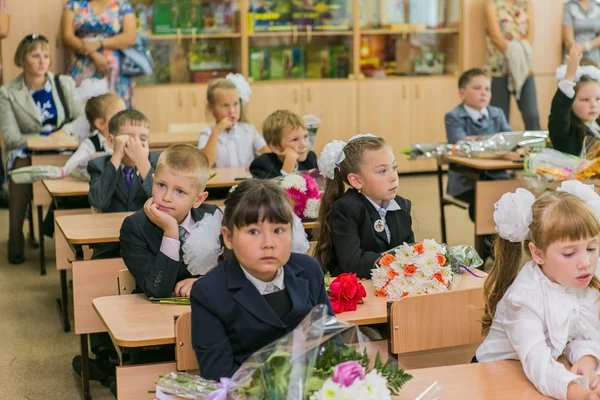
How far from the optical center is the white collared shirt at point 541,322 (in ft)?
6.98

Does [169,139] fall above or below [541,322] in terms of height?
above

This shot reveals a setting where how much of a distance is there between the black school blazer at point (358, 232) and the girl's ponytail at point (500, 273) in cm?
74

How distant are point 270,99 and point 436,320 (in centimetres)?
Result: 576

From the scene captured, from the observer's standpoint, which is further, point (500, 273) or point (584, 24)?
point (584, 24)

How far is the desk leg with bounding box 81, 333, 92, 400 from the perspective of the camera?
131 inches

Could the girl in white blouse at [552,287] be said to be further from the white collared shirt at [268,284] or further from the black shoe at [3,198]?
the black shoe at [3,198]

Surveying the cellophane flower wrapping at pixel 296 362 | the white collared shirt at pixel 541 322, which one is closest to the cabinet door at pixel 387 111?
the white collared shirt at pixel 541 322

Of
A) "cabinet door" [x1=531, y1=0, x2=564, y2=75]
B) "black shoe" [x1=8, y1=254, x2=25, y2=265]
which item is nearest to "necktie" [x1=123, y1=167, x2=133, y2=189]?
"black shoe" [x1=8, y1=254, x2=25, y2=265]

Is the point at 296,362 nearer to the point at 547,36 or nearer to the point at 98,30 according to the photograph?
the point at 98,30

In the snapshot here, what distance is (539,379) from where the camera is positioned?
6.57 ft

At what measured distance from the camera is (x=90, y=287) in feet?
10.5

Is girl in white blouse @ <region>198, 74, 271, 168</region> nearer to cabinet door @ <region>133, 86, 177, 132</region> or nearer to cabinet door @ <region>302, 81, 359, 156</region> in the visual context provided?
cabinet door @ <region>133, 86, 177, 132</region>

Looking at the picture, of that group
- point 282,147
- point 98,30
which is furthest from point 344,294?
point 98,30

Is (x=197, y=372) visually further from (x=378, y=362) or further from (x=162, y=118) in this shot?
(x=162, y=118)
